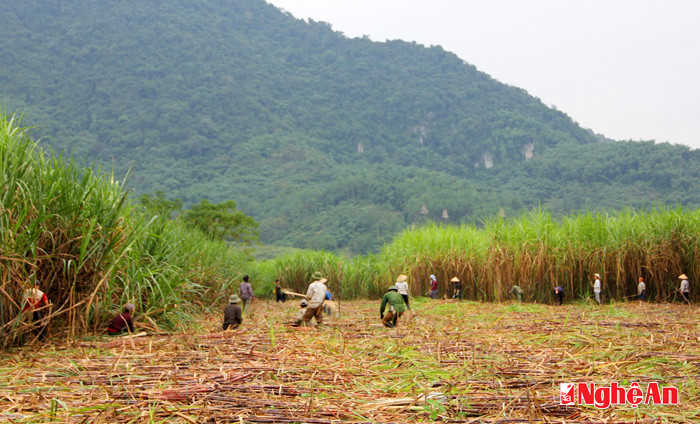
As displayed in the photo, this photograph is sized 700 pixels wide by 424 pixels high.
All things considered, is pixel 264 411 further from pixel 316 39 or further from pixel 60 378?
pixel 316 39

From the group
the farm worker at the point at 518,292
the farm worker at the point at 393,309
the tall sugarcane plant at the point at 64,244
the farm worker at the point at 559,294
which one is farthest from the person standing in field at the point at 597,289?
the tall sugarcane plant at the point at 64,244

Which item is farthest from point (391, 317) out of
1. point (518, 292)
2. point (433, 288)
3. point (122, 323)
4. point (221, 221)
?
point (221, 221)

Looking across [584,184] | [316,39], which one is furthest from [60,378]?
[316,39]

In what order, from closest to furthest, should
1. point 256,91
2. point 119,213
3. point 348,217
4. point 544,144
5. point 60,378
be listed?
point 60,378 < point 119,213 < point 348,217 < point 544,144 < point 256,91

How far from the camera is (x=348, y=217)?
7100 centimetres

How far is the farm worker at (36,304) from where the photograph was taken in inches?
242

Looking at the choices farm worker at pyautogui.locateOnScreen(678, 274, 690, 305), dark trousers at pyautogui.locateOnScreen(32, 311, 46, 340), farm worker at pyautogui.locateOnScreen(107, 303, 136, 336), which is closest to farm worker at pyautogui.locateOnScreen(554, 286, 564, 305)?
farm worker at pyautogui.locateOnScreen(678, 274, 690, 305)

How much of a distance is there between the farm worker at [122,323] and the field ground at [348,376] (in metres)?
0.28

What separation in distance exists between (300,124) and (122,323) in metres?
109

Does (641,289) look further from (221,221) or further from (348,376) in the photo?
(221,221)

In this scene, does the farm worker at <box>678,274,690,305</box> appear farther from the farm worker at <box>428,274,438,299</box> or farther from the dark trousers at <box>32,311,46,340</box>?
the dark trousers at <box>32,311,46,340</box>

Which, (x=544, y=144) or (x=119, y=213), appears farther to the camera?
(x=544, y=144)

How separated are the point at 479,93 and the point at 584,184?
54.8 m

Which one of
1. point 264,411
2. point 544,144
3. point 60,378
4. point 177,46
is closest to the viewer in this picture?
point 264,411
